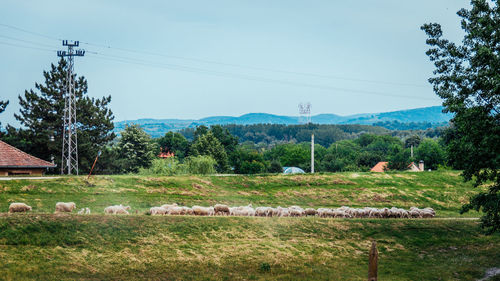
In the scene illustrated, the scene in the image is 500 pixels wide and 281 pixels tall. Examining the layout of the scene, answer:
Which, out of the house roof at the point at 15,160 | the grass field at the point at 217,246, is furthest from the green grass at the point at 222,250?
the house roof at the point at 15,160

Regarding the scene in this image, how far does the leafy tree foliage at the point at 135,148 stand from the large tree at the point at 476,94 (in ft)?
239

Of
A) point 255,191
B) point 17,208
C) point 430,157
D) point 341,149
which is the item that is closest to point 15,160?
point 17,208

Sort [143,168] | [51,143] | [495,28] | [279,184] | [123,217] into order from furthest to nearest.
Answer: [143,168]
[51,143]
[279,184]
[123,217]
[495,28]

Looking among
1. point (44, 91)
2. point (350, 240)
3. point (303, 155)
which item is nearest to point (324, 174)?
point (350, 240)

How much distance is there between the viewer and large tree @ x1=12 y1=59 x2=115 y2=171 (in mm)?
76256

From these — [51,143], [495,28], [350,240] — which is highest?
[495,28]

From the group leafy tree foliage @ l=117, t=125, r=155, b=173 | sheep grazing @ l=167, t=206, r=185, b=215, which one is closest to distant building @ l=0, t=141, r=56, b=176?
sheep grazing @ l=167, t=206, r=185, b=215

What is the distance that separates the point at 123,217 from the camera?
31188mm

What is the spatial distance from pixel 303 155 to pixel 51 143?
377 ft

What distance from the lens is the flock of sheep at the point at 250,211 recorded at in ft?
113

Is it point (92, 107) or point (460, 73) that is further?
point (92, 107)

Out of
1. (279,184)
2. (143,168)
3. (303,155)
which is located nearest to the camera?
(279,184)

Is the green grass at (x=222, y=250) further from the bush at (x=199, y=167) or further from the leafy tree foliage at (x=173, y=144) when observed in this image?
the leafy tree foliage at (x=173, y=144)

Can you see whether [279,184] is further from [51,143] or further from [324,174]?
[51,143]
